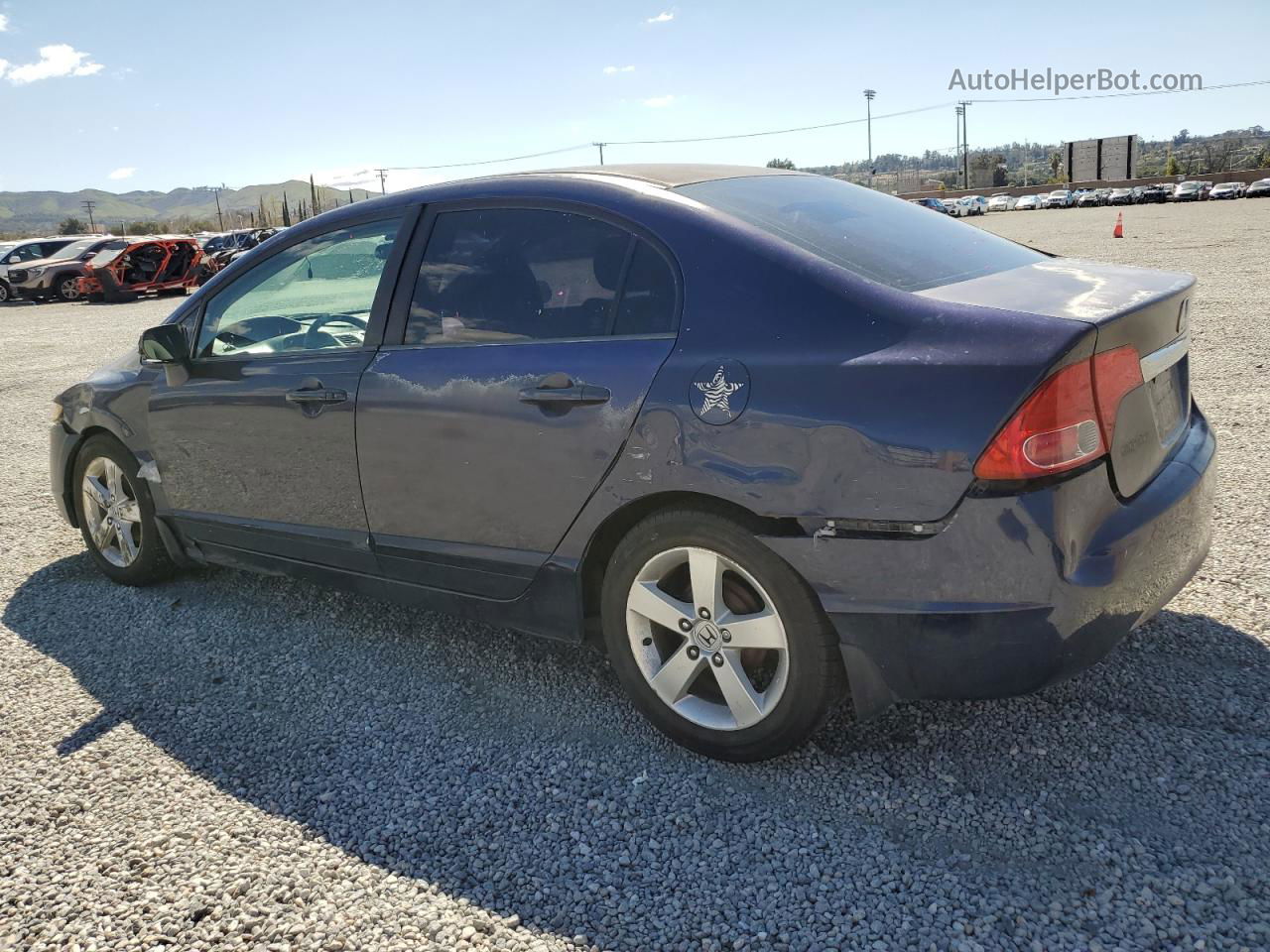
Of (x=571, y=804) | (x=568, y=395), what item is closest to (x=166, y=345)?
(x=568, y=395)

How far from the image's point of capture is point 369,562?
11.8 feet

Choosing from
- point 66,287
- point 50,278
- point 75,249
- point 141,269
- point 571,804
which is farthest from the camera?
point 75,249

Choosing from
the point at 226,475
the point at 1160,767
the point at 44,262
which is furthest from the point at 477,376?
the point at 44,262

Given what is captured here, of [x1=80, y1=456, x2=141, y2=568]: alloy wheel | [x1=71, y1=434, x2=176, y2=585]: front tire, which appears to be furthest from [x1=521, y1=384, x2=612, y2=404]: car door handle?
[x1=80, y1=456, x2=141, y2=568]: alloy wheel

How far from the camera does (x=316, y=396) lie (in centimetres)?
356

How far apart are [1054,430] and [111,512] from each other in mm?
4096

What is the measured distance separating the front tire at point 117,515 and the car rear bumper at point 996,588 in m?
3.16

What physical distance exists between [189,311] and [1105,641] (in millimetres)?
3663

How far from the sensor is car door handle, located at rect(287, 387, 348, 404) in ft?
11.5

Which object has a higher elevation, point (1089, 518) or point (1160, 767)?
point (1089, 518)

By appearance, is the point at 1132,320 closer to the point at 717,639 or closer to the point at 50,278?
the point at 717,639

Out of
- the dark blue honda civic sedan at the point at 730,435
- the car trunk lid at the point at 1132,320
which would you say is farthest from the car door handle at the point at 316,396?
the car trunk lid at the point at 1132,320

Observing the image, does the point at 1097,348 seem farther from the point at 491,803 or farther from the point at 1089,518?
the point at 491,803

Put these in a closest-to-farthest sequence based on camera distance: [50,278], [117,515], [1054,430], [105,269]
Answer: [1054,430] → [117,515] → [105,269] → [50,278]
